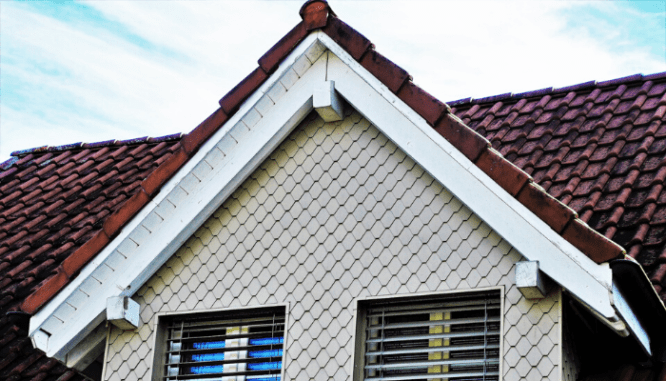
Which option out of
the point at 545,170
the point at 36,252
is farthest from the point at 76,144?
the point at 545,170

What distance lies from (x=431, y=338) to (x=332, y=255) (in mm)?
981

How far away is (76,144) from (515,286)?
26.6 feet

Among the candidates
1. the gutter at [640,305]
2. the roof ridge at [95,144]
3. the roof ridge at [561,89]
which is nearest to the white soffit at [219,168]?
the gutter at [640,305]

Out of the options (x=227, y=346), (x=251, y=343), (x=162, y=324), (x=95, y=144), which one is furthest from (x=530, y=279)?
(x=95, y=144)

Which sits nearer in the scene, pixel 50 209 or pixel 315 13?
pixel 315 13

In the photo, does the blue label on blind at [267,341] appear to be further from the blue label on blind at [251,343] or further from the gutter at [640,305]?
the gutter at [640,305]

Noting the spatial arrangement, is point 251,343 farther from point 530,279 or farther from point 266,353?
point 530,279

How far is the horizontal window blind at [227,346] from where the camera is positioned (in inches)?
285

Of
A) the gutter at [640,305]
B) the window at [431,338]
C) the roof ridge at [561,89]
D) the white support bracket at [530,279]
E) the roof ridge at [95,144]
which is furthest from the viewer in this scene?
the roof ridge at [95,144]

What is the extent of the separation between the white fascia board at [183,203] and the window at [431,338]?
4.97 feet

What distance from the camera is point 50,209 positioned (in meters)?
10.9

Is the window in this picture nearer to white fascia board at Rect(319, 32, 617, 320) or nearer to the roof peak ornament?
white fascia board at Rect(319, 32, 617, 320)

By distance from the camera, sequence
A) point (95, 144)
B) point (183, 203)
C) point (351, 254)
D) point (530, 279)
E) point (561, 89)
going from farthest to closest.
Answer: point (95, 144)
point (561, 89)
point (183, 203)
point (351, 254)
point (530, 279)

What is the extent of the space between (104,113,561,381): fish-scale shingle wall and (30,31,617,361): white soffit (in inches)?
7.2
